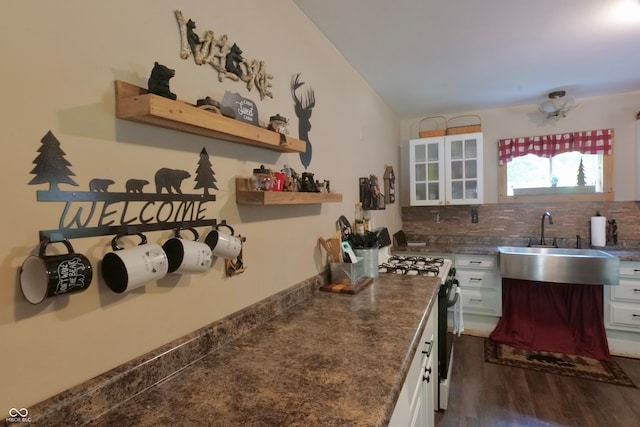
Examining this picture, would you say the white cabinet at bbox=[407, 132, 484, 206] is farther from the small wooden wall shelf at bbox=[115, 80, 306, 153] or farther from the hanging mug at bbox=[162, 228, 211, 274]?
the hanging mug at bbox=[162, 228, 211, 274]

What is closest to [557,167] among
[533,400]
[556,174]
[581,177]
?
[556,174]

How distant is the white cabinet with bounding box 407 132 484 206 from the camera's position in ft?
11.3

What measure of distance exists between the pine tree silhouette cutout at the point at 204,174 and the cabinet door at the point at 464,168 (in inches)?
118

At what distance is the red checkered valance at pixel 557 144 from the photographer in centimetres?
325

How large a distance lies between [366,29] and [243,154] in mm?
1197

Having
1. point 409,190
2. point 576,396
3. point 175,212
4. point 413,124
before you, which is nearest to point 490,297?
point 576,396

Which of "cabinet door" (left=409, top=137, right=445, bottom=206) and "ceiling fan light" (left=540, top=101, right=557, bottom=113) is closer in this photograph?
"ceiling fan light" (left=540, top=101, right=557, bottom=113)

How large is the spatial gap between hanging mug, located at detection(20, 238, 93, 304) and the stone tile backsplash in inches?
145

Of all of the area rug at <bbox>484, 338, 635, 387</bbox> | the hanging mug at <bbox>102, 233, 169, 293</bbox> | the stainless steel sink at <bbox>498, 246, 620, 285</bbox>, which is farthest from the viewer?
the stainless steel sink at <bbox>498, 246, 620, 285</bbox>

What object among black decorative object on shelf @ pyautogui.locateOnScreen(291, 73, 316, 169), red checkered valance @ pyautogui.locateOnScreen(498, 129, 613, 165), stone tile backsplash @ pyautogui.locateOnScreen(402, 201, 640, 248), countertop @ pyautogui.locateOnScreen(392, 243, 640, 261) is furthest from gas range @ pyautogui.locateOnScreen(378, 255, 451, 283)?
red checkered valance @ pyautogui.locateOnScreen(498, 129, 613, 165)

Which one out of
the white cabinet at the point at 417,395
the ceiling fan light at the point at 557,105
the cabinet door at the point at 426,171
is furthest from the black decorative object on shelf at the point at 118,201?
the ceiling fan light at the point at 557,105

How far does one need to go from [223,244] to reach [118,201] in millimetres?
341

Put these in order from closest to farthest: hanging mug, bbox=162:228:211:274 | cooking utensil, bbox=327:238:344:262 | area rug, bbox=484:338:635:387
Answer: hanging mug, bbox=162:228:211:274 → cooking utensil, bbox=327:238:344:262 → area rug, bbox=484:338:635:387

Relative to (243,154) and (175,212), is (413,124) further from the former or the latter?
(175,212)
